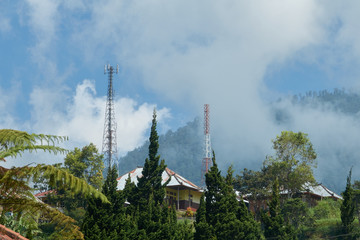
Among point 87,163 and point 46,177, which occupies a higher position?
point 87,163

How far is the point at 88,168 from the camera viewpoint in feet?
165

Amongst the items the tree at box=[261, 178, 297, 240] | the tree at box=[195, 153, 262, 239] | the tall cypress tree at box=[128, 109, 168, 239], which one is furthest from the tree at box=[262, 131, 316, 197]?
the tall cypress tree at box=[128, 109, 168, 239]

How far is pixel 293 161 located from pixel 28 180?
1538 inches

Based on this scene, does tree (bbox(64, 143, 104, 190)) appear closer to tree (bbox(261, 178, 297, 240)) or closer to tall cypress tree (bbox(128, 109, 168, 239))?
tall cypress tree (bbox(128, 109, 168, 239))

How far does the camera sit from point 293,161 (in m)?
50.1

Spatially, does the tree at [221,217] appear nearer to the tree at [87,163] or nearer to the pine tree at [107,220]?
the pine tree at [107,220]

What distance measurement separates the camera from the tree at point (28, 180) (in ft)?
47.8

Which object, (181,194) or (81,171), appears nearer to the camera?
(81,171)

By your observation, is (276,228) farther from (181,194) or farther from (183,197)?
(181,194)

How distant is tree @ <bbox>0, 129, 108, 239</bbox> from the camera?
14.6m

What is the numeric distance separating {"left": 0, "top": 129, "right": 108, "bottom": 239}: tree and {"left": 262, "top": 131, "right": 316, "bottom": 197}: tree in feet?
120

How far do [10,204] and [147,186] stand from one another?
2167 centimetres

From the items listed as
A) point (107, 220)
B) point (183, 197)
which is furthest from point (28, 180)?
point (183, 197)

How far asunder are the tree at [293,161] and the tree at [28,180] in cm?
3660
